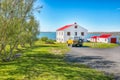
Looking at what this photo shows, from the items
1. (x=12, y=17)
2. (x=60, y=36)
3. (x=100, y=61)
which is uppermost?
(x=12, y=17)

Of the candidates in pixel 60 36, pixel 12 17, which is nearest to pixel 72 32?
pixel 60 36

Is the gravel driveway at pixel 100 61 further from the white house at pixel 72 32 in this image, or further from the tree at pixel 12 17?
the white house at pixel 72 32

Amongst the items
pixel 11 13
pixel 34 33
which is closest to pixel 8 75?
pixel 11 13

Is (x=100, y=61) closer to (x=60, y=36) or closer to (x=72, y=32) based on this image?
(x=72, y=32)

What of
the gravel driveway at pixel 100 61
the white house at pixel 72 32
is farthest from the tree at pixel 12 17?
the white house at pixel 72 32

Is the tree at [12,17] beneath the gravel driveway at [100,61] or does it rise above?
above

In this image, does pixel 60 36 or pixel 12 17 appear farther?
pixel 60 36

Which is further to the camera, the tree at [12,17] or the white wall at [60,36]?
the white wall at [60,36]

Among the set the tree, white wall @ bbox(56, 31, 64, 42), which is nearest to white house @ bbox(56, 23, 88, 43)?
white wall @ bbox(56, 31, 64, 42)

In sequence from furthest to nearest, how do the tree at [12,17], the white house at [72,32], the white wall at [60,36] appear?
the white wall at [60,36], the white house at [72,32], the tree at [12,17]

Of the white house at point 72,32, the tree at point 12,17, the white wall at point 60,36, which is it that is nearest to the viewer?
the tree at point 12,17

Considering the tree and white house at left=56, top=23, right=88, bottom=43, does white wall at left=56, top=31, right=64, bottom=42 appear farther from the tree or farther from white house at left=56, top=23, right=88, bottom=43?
the tree

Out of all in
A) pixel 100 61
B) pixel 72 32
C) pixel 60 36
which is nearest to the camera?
pixel 100 61

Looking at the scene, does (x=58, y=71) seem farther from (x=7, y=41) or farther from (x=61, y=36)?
(x=61, y=36)
